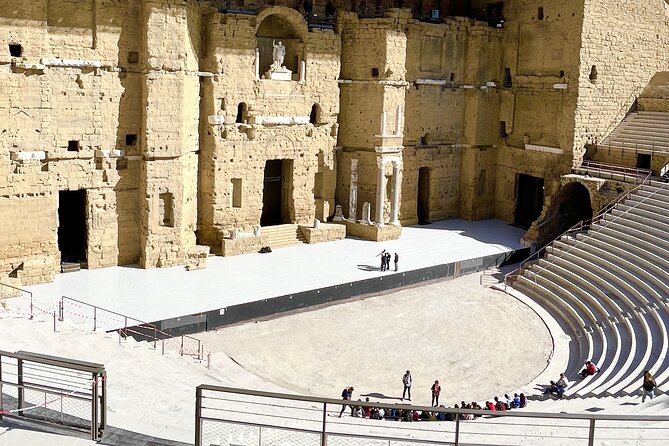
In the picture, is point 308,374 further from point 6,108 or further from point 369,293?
point 6,108

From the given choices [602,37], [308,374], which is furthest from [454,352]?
[602,37]

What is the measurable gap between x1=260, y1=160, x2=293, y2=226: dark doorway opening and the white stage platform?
2.02 meters

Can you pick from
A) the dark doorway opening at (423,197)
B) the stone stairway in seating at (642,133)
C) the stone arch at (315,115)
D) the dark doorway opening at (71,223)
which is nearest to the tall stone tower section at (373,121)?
the stone arch at (315,115)

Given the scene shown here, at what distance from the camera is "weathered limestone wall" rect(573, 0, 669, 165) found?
29.2m

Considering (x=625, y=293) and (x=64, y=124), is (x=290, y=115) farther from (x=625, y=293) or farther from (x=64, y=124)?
(x=625, y=293)

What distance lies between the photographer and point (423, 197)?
32.8m

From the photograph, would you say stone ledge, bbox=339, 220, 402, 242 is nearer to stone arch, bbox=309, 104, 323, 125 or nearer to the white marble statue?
stone arch, bbox=309, 104, 323, 125

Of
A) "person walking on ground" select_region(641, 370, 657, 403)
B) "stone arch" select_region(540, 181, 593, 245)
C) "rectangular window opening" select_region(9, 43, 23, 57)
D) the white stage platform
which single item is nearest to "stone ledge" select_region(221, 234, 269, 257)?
the white stage platform

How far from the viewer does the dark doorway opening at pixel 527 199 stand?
3250cm

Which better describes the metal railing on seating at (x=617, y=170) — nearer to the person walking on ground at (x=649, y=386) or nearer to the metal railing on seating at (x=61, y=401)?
the person walking on ground at (x=649, y=386)

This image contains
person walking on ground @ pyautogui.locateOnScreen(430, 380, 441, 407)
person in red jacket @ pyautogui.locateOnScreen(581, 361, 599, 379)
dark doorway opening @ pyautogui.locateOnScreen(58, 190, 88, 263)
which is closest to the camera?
person walking on ground @ pyautogui.locateOnScreen(430, 380, 441, 407)

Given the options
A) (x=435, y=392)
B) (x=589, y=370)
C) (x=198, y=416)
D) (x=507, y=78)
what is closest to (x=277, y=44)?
(x=507, y=78)

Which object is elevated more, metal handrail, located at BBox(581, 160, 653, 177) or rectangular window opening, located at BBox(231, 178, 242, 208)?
metal handrail, located at BBox(581, 160, 653, 177)

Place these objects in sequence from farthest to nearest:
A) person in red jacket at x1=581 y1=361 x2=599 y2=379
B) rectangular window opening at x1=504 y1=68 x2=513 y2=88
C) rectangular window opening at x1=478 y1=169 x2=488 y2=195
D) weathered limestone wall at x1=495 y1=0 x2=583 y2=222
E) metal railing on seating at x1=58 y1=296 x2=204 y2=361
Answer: rectangular window opening at x1=478 y1=169 x2=488 y2=195, rectangular window opening at x1=504 y1=68 x2=513 y2=88, weathered limestone wall at x1=495 y1=0 x2=583 y2=222, metal railing on seating at x1=58 y1=296 x2=204 y2=361, person in red jacket at x1=581 y1=361 x2=599 y2=379
